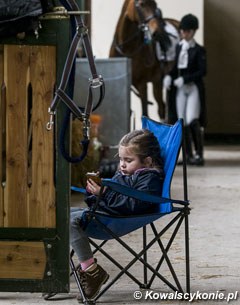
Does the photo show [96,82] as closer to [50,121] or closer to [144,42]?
[50,121]

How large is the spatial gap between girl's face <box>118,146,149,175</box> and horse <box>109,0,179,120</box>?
861 cm

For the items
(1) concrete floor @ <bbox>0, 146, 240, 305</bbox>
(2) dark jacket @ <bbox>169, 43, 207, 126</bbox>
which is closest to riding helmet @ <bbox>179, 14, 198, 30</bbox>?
(2) dark jacket @ <bbox>169, 43, 207, 126</bbox>

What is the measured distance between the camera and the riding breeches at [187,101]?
14.2 metres

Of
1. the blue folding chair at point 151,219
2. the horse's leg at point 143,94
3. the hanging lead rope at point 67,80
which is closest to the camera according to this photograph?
the hanging lead rope at point 67,80

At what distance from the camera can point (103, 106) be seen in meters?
11.9

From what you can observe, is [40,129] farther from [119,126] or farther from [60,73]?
[119,126]

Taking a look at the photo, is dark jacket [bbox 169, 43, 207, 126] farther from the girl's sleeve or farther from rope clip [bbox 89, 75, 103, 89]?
rope clip [bbox 89, 75, 103, 89]

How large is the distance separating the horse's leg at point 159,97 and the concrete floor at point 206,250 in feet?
9.53

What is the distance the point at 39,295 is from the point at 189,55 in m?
8.66

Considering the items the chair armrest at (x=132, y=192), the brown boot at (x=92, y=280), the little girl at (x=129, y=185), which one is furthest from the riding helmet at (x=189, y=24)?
the brown boot at (x=92, y=280)

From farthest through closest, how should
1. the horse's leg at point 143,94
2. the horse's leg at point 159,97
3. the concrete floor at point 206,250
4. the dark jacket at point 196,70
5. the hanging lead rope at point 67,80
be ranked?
the horse's leg at point 159,97 → the horse's leg at point 143,94 → the dark jacket at point 196,70 → the concrete floor at point 206,250 → the hanging lead rope at point 67,80

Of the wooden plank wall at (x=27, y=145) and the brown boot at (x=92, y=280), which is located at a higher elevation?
the wooden plank wall at (x=27, y=145)

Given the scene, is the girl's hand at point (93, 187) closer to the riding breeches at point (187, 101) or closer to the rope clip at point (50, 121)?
the rope clip at point (50, 121)

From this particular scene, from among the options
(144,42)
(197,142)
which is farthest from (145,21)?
(197,142)
